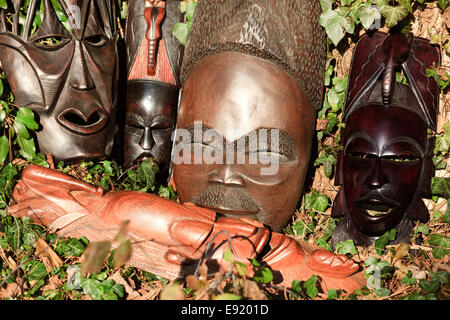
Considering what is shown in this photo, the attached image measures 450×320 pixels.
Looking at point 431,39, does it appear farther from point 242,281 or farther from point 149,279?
point 149,279

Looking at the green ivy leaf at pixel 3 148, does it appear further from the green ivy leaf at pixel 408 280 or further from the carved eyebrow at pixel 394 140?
the green ivy leaf at pixel 408 280

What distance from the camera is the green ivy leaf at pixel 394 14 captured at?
249cm

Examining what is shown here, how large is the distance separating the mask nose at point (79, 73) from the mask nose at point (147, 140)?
Result: 0.46m

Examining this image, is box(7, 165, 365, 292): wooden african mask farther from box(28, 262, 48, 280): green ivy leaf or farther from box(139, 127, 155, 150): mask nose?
box(139, 127, 155, 150): mask nose

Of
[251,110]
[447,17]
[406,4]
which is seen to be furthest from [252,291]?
[447,17]

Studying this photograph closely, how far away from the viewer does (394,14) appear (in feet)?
8.18

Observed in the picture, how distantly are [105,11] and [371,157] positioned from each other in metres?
1.82

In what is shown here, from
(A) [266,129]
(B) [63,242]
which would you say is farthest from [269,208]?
(B) [63,242]

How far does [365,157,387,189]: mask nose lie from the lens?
7.91 ft

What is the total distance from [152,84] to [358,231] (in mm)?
1569

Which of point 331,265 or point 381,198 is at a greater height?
point 381,198

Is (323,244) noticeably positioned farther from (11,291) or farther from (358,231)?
(11,291)

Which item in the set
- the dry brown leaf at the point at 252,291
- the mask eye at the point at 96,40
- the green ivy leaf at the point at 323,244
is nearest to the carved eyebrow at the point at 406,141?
the green ivy leaf at the point at 323,244

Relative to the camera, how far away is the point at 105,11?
2693mm
